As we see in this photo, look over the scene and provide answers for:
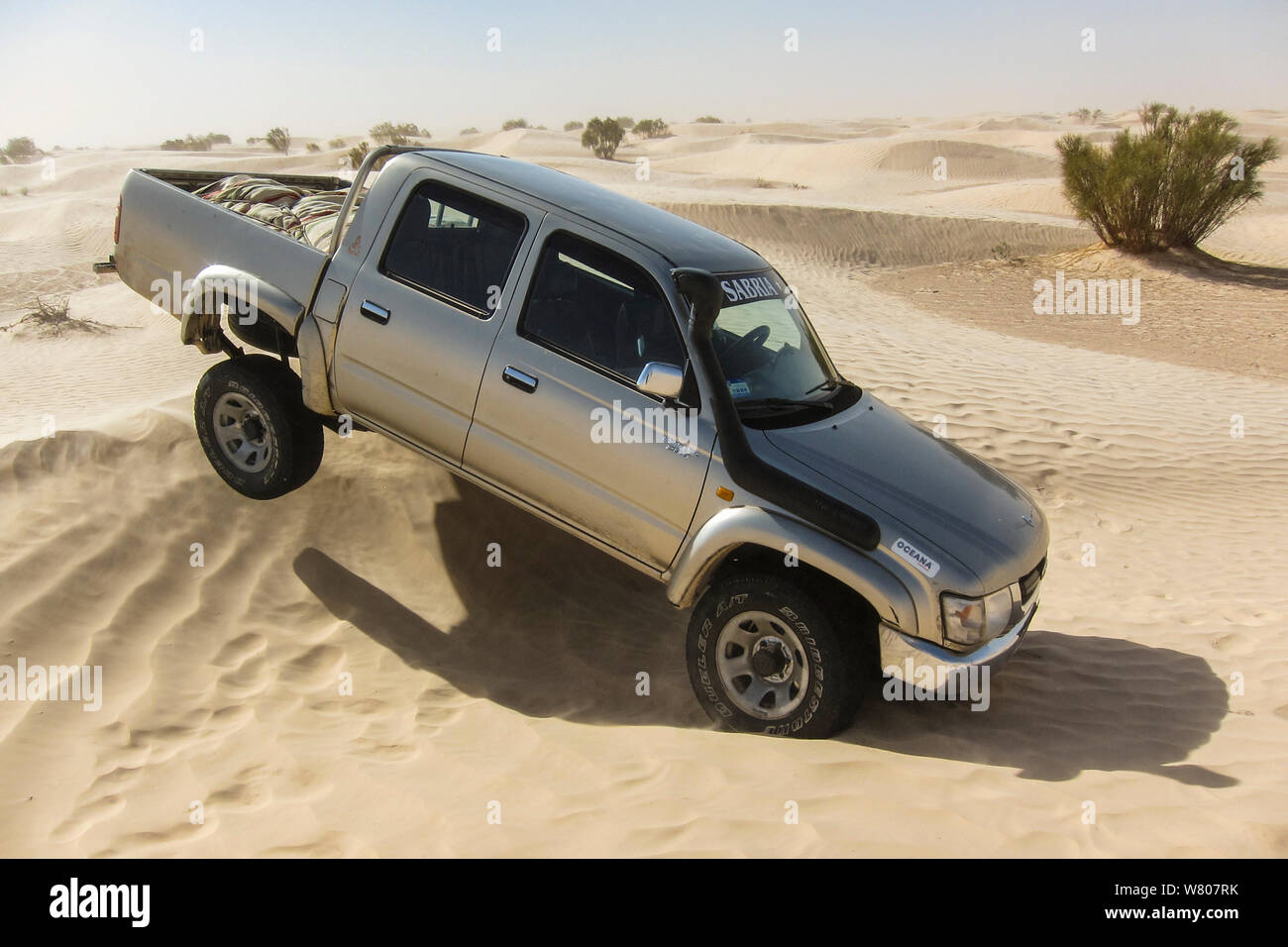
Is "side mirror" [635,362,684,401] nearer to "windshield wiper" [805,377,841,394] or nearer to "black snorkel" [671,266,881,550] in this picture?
"black snorkel" [671,266,881,550]

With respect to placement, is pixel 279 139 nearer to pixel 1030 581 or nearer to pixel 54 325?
pixel 54 325

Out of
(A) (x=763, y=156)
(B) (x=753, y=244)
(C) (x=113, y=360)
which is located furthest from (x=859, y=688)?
(A) (x=763, y=156)

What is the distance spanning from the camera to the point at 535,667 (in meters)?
5.04

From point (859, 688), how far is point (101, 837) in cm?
278

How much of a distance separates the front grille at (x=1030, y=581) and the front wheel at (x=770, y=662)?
2.69 feet

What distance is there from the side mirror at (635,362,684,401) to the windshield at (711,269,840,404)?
1.21 feet

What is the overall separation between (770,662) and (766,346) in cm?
153

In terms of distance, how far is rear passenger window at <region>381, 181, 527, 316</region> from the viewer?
469 cm

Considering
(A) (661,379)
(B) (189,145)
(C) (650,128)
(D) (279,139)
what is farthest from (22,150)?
(A) (661,379)

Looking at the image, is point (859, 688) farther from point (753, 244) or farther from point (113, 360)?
point (753, 244)

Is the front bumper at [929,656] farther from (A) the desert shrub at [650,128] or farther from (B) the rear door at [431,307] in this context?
(A) the desert shrub at [650,128]

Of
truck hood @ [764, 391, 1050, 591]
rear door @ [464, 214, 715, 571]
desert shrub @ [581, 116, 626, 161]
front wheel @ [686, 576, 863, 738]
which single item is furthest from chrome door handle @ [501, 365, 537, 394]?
desert shrub @ [581, 116, 626, 161]

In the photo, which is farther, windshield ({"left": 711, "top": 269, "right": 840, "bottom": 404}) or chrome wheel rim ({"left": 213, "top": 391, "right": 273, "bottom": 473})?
chrome wheel rim ({"left": 213, "top": 391, "right": 273, "bottom": 473})
